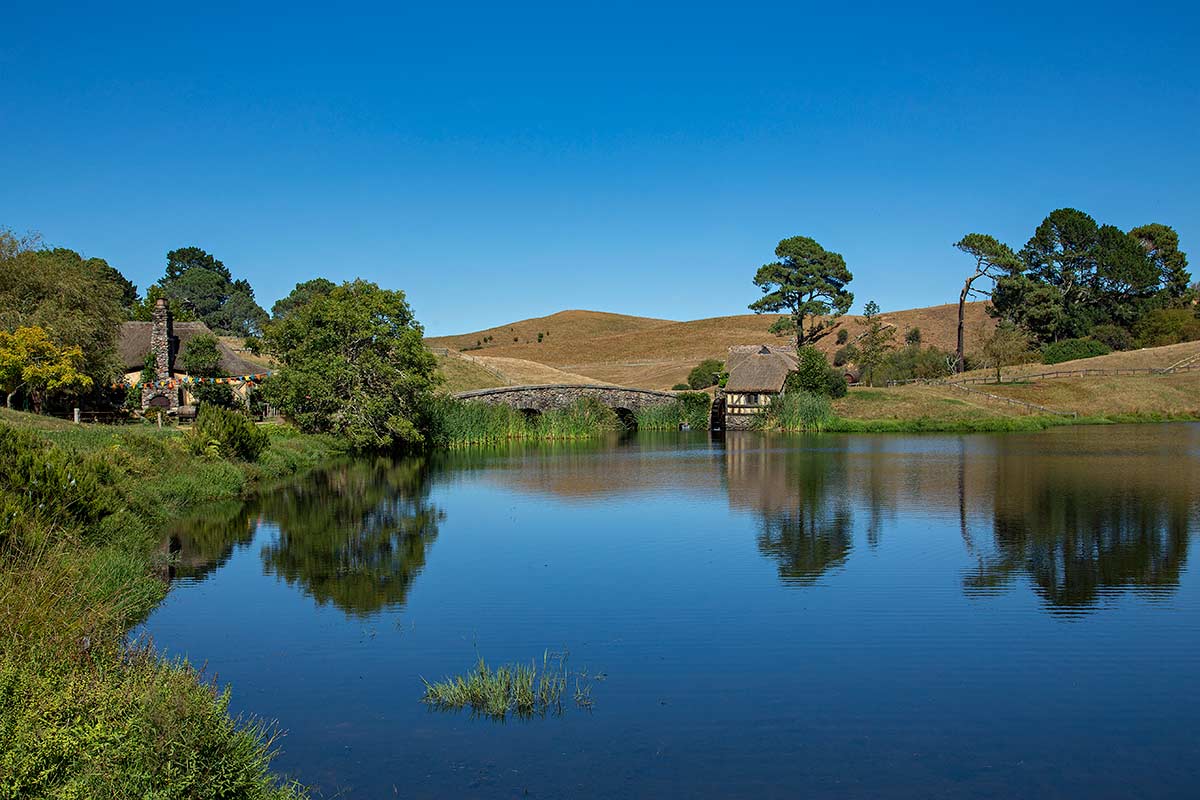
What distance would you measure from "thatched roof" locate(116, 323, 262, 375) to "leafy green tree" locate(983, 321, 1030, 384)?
52107 mm

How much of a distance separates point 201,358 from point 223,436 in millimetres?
28260

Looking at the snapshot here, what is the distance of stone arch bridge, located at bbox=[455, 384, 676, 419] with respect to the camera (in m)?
61.6

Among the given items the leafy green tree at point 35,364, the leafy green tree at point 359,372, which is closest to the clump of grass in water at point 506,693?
the leafy green tree at point 359,372

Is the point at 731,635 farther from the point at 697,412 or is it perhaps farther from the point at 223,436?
the point at 697,412

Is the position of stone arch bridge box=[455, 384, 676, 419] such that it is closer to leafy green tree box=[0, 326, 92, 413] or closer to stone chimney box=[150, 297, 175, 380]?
stone chimney box=[150, 297, 175, 380]

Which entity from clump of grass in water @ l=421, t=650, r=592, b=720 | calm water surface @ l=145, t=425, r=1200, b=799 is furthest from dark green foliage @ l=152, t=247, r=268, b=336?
clump of grass in water @ l=421, t=650, r=592, b=720

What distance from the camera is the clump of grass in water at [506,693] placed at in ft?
33.9

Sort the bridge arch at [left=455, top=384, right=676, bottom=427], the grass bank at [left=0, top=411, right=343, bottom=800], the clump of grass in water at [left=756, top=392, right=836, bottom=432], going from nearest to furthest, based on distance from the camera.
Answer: the grass bank at [left=0, top=411, right=343, bottom=800] → the clump of grass in water at [left=756, top=392, right=836, bottom=432] → the bridge arch at [left=455, top=384, right=676, bottom=427]

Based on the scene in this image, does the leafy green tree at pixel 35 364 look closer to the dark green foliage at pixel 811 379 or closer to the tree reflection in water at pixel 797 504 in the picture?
the tree reflection in water at pixel 797 504

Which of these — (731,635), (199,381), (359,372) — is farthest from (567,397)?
(731,635)

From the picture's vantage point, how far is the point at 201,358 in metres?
57.5

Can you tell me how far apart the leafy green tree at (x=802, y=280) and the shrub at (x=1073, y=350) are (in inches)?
636

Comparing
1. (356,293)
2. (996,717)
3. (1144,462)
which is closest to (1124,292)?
(1144,462)

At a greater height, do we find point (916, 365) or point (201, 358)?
point (916, 365)
